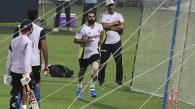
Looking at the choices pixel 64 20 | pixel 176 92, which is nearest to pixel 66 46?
pixel 64 20

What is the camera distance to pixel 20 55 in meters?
11.6

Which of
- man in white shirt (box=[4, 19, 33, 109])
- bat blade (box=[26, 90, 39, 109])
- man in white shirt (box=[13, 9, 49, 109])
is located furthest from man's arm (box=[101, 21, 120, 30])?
bat blade (box=[26, 90, 39, 109])

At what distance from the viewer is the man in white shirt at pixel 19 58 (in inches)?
452

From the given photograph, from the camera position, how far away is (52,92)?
15445 millimetres

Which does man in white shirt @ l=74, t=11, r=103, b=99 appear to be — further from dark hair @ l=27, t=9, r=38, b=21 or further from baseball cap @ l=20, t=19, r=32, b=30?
baseball cap @ l=20, t=19, r=32, b=30

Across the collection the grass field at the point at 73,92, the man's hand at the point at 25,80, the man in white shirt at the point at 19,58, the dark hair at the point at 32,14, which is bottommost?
the grass field at the point at 73,92

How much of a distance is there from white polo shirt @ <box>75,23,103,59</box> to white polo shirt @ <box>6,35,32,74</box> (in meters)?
3.07

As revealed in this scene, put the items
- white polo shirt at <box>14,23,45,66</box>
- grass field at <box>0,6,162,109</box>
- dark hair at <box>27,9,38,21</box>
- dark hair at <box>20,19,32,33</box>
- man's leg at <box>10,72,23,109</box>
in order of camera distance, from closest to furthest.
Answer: dark hair at <box>20,19,32,33</box>
man's leg at <box>10,72,23,109</box>
dark hair at <box>27,9,38,21</box>
white polo shirt at <box>14,23,45,66</box>
grass field at <box>0,6,162,109</box>

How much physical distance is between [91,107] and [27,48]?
2826mm

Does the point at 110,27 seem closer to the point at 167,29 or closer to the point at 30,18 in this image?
the point at 167,29

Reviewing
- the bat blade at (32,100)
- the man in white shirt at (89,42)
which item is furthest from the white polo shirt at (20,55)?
the man in white shirt at (89,42)

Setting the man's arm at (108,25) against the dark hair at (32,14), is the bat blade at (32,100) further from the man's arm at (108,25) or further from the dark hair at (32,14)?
the man's arm at (108,25)

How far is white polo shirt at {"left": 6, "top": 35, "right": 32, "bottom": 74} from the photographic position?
11.5m

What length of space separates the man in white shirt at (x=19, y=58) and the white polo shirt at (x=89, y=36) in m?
2.92
